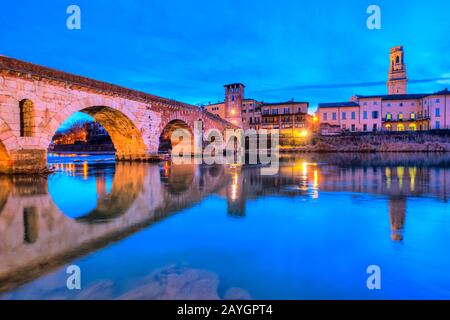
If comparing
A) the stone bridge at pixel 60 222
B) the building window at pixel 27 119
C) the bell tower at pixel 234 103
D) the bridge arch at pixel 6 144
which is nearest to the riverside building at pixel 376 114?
the bell tower at pixel 234 103

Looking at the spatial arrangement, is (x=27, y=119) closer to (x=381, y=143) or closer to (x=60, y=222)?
(x=60, y=222)

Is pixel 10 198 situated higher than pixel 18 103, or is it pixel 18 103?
pixel 18 103

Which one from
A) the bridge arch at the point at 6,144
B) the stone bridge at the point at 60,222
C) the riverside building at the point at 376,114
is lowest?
the stone bridge at the point at 60,222

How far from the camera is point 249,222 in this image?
6.91 meters

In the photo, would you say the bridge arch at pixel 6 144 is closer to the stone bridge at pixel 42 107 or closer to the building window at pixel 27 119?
the stone bridge at pixel 42 107

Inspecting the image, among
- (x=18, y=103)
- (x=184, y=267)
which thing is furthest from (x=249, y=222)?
(x=18, y=103)

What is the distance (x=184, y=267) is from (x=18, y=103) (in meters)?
15.7

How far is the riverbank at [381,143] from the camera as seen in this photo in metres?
52.9

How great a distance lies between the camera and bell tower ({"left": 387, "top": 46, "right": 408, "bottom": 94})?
94.0m

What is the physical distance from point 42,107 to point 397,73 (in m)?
107

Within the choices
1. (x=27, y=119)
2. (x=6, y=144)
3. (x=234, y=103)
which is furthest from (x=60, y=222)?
(x=234, y=103)

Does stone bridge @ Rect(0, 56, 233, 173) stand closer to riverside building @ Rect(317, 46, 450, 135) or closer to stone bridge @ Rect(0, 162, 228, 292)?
stone bridge @ Rect(0, 162, 228, 292)

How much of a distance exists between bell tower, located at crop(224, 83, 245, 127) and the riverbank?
66.1ft
